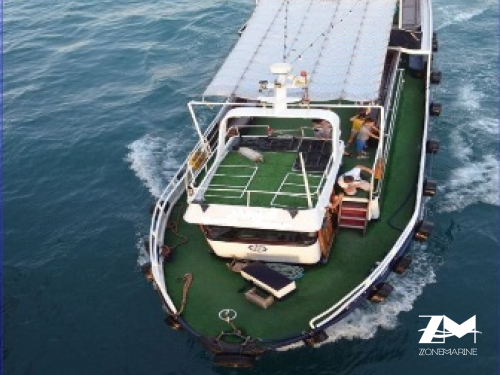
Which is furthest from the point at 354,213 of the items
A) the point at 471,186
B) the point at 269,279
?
the point at 471,186

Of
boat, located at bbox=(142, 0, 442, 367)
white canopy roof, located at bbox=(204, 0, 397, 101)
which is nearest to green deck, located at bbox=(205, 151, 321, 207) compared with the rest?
boat, located at bbox=(142, 0, 442, 367)

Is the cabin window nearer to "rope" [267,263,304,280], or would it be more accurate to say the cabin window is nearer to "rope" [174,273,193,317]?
"rope" [267,263,304,280]

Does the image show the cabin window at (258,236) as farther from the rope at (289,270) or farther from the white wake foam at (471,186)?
the white wake foam at (471,186)

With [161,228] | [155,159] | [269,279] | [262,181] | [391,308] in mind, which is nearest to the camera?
[269,279]

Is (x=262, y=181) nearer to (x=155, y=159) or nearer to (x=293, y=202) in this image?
(x=293, y=202)

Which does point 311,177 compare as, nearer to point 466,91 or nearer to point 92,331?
point 92,331

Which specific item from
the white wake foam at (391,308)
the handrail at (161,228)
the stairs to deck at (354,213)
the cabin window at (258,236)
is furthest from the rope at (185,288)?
the stairs to deck at (354,213)

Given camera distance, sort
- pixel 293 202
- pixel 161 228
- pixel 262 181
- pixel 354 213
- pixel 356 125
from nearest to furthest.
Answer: pixel 293 202
pixel 262 181
pixel 354 213
pixel 161 228
pixel 356 125
